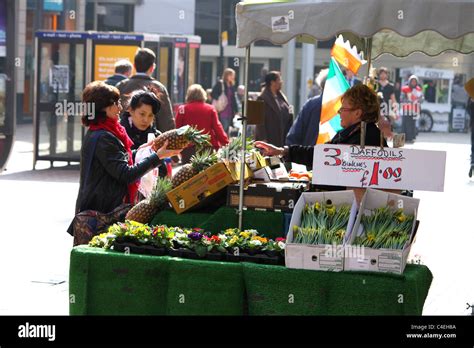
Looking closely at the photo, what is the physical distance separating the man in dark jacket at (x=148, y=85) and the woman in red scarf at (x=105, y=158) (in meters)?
3.90

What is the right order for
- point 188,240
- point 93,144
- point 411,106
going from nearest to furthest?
1. point 188,240
2. point 93,144
3. point 411,106

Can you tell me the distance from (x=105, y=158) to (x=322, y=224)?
1.76 metres

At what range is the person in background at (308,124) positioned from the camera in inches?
463

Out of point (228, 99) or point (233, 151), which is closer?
point (233, 151)

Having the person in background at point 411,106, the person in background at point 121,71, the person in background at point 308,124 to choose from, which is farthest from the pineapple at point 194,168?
the person in background at point 411,106

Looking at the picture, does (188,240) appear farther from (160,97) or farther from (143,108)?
(160,97)

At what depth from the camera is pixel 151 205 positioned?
7547 millimetres

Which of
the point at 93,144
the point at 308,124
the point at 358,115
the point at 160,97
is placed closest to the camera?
the point at 358,115

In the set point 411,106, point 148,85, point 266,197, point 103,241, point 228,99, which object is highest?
point 148,85

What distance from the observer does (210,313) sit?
6438 millimetres

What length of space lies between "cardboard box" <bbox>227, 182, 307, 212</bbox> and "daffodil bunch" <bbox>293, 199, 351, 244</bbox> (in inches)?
26.0

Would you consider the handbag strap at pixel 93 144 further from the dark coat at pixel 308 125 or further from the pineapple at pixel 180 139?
the dark coat at pixel 308 125

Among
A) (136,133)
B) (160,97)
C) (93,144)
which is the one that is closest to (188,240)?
(93,144)
